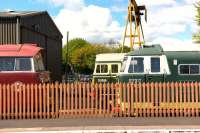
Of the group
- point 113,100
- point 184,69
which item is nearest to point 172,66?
point 184,69

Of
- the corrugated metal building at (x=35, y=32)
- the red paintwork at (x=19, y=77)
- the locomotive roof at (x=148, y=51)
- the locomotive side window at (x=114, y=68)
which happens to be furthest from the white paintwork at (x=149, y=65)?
the corrugated metal building at (x=35, y=32)

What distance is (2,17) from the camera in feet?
117

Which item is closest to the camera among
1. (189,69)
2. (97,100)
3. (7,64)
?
(97,100)

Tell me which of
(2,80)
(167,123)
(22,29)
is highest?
(22,29)

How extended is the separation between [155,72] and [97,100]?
2746 mm

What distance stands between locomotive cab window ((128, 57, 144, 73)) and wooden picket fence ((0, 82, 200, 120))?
125cm

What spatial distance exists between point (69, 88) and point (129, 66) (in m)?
2.68

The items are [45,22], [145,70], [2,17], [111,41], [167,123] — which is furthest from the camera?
[111,41]

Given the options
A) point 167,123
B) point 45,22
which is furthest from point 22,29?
point 167,123

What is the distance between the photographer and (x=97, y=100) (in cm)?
1844

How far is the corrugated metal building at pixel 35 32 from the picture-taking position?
35938 mm

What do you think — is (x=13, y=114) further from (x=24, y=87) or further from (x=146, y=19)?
(x=146, y=19)

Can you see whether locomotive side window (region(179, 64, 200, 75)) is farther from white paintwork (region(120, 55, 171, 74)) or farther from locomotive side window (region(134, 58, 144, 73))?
locomotive side window (region(134, 58, 144, 73))

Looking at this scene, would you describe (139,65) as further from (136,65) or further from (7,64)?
(7,64)
